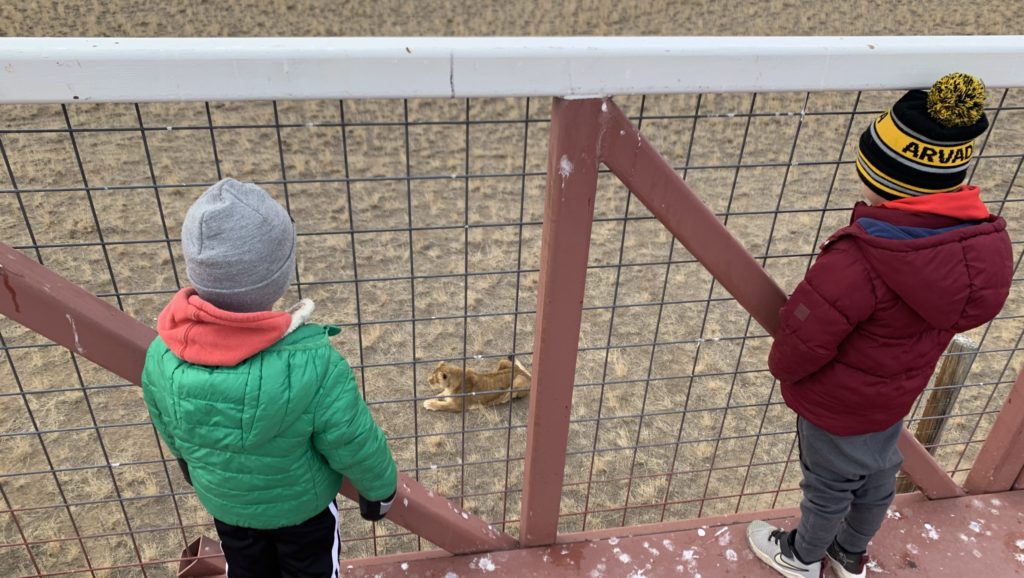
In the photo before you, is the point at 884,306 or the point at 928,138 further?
the point at 884,306

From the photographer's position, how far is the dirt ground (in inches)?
97.7

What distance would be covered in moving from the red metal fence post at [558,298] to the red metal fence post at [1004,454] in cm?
147

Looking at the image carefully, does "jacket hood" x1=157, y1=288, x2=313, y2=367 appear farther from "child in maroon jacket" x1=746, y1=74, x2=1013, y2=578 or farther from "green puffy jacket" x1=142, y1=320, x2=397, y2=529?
"child in maroon jacket" x1=746, y1=74, x2=1013, y2=578

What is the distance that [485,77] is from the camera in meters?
1.46

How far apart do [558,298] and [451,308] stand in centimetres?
318

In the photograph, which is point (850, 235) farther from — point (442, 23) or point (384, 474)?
point (442, 23)

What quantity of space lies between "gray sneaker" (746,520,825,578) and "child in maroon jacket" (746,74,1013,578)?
0.43m

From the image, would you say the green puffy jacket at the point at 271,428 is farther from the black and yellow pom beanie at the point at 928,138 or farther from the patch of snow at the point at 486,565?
the black and yellow pom beanie at the point at 928,138

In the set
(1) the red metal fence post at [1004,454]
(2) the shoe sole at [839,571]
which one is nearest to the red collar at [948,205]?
(1) the red metal fence post at [1004,454]

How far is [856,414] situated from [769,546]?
0.67 metres

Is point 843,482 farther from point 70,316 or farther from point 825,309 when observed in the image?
point 70,316

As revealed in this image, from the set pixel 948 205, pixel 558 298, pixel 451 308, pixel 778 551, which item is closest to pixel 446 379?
pixel 451 308

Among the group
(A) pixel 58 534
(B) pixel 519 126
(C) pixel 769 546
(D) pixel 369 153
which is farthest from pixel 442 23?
(C) pixel 769 546

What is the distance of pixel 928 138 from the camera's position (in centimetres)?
153
